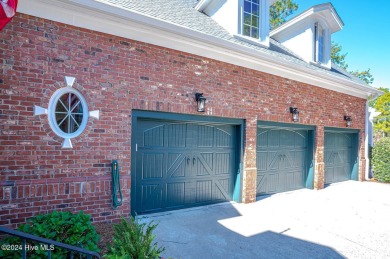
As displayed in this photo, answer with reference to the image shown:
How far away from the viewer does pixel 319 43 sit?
9289mm

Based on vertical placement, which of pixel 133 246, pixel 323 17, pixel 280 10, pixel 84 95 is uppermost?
pixel 280 10

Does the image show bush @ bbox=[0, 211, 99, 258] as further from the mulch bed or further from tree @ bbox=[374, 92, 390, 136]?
tree @ bbox=[374, 92, 390, 136]

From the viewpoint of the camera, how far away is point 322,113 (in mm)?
8516

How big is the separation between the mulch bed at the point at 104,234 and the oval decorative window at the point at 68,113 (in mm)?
1513

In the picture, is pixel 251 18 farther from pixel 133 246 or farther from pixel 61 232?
pixel 61 232

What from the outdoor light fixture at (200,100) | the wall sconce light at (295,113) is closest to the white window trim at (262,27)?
the wall sconce light at (295,113)

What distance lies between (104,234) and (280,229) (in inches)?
131

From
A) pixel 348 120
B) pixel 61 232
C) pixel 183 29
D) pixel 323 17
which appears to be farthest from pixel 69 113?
pixel 348 120

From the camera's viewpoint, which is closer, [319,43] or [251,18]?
[251,18]

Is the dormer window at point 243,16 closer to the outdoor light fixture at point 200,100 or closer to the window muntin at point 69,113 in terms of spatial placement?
the outdoor light fixture at point 200,100

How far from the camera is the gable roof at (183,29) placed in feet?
13.6

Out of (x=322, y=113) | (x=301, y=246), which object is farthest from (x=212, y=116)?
(x=322, y=113)

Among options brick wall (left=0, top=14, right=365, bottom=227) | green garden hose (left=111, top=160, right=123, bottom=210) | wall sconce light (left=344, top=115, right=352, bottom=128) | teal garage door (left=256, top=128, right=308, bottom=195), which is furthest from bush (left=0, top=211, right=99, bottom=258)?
wall sconce light (left=344, top=115, right=352, bottom=128)

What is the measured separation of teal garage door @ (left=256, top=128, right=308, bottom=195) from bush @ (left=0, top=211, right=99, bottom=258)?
16.8 feet
